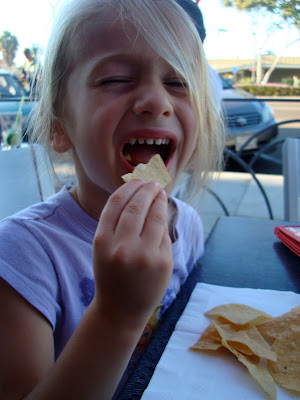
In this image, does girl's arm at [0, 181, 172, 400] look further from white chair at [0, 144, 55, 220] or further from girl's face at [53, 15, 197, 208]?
white chair at [0, 144, 55, 220]

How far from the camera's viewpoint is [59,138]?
118 cm

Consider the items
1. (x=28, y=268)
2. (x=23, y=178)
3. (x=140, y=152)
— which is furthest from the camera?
(x=23, y=178)

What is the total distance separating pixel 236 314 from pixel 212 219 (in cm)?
313

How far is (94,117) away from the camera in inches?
37.2

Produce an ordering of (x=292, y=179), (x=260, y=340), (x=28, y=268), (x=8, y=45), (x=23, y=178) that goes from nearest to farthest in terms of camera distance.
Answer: (x=260, y=340) → (x=28, y=268) → (x=23, y=178) → (x=292, y=179) → (x=8, y=45)

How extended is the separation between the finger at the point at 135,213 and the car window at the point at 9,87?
500 cm

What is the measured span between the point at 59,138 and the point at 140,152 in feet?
0.93

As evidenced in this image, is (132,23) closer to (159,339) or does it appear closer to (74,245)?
(74,245)

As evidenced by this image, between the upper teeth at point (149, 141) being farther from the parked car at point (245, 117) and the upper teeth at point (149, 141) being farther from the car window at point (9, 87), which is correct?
the car window at point (9, 87)

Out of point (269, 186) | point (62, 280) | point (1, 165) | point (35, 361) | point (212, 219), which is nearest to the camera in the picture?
point (35, 361)

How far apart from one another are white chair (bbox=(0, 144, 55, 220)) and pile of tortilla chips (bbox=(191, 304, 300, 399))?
3.23 feet

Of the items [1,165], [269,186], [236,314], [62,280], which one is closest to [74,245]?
[62,280]

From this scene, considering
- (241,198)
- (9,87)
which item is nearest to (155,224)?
(241,198)

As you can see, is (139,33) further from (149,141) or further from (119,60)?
(149,141)
